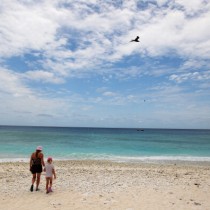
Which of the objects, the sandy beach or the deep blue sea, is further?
the deep blue sea

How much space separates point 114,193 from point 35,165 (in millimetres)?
3406

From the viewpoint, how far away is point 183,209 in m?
8.72

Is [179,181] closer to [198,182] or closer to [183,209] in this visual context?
[198,182]

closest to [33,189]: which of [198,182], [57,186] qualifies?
[57,186]

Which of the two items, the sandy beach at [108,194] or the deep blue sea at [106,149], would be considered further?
the deep blue sea at [106,149]

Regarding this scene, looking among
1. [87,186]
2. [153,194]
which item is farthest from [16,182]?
[153,194]

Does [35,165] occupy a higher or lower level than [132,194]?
higher

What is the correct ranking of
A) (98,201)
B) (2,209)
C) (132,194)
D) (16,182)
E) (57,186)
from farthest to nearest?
(16,182), (57,186), (132,194), (98,201), (2,209)

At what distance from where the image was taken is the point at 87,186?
11617 millimetres

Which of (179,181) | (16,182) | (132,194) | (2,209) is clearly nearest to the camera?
(2,209)

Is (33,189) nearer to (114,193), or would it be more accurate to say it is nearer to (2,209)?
(2,209)

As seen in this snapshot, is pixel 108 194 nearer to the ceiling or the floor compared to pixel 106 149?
nearer to the floor

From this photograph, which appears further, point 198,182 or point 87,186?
point 198,182

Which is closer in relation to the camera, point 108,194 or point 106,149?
point 108,194
